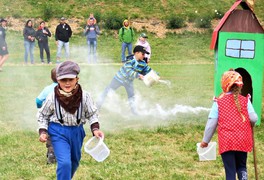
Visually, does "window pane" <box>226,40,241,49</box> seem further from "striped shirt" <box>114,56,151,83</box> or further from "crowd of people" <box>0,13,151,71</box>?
"crowd of people" <box>0,13,151,71</box>

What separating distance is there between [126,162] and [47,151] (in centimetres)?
108

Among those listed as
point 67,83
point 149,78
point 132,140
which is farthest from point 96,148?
point 149,78

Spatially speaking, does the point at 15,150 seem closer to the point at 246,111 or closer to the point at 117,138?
the point at 117,138

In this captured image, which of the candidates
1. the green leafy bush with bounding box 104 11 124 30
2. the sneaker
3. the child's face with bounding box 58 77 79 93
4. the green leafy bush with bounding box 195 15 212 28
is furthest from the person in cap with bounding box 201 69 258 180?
the green leafy bush with bounding box 195 15 212 28

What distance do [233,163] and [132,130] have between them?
3351mm

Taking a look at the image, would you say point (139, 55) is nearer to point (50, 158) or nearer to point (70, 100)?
point (50, 158)

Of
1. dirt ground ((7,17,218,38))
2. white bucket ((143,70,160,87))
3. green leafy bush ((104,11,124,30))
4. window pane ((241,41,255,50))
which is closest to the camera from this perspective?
window pane ((241,41,255,50))

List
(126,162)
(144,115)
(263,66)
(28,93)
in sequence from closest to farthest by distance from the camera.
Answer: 1. (126,162)
2. (263,66)
3. (144,115)
4. (28,93)

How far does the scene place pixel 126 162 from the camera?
600 centimetres

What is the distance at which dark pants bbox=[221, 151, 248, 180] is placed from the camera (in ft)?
14.7

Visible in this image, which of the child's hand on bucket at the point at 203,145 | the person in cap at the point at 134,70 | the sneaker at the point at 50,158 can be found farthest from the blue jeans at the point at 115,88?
the child's hand on bucket at the point at 203,145

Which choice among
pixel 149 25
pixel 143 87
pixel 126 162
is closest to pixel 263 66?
pixel 126 162

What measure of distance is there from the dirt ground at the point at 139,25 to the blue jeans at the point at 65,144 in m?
22.7

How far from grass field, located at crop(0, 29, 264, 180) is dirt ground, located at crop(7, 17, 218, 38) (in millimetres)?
11210
